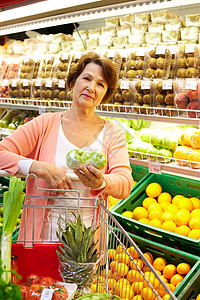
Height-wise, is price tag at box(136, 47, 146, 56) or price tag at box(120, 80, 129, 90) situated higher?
price tag at box(136, 47, 146, 56)

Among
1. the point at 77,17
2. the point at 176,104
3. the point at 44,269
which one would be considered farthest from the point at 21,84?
the point at 44,269

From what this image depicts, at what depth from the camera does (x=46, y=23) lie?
2840 mm

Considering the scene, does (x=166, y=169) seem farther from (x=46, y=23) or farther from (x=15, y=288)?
(x=15, y=288)

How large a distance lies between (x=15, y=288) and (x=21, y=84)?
315 centimetres

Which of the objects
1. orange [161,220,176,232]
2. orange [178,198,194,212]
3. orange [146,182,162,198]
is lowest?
orange [161,220,176,232]

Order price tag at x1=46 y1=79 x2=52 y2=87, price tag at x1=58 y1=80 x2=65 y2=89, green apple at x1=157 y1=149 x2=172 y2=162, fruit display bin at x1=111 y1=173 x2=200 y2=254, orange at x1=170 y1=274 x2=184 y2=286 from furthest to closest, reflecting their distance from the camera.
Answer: price tag at x1=46 y1=79 x2=52 y2=87 → price tag at x1=58 y1=80 x2=65 y2=89 → green apple at x1=157 y1=149 x2=172 y2=162 → fruit display bin at x1=111 y1=173 x2=200 y2=254 → orange at x1=170 y1=274 x2=184 y2=286

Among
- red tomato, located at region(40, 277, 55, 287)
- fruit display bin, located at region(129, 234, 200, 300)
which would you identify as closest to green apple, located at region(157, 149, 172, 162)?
fruit display bin, located at region(129, 234, 200, 300)

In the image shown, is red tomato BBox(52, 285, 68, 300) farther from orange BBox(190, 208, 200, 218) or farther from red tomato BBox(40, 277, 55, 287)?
orange BBox(190, 208, 200, 218)

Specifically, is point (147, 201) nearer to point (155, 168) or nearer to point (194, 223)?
point (155, 168)

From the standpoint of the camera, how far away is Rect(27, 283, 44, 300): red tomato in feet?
3.17

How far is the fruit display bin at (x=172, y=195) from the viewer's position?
7.11 ft

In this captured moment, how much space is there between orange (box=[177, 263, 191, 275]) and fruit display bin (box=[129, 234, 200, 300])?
36 mm

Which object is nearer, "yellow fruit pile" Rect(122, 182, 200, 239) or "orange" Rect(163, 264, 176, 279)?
"orange" Rect(163, 264, 176, 279)

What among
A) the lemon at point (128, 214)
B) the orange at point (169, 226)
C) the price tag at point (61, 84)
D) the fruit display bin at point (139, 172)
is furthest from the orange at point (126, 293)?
the price tag at point (61, 84)
